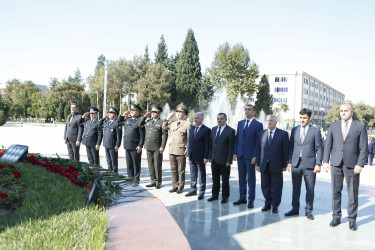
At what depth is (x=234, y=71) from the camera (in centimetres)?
4053

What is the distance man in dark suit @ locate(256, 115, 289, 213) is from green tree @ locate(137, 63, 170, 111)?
129ft

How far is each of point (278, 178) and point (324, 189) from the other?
2.78 m

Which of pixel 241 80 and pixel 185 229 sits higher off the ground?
pixel 241 80

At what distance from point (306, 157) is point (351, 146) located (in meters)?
0.67

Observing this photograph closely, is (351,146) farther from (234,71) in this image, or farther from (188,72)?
(188,72)

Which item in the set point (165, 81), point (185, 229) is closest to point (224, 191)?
point (185, 229)

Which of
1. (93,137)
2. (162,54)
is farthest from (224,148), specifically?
(162,54)

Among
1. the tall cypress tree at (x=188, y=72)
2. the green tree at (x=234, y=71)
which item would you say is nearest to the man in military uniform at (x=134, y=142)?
the green tree at (x=234, y=71)

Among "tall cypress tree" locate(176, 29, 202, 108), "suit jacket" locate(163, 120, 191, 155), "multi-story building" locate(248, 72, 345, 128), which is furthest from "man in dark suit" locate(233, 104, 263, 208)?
"multi-story building" locate(248, 72, 345, 128)

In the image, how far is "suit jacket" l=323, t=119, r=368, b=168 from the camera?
420 centimetres

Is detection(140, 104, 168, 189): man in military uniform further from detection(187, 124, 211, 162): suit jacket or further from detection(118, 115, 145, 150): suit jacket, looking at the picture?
detection(187, 124, 211, 162): suit jacket

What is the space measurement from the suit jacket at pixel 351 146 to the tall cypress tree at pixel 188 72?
139 feet

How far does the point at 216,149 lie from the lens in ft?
18.1

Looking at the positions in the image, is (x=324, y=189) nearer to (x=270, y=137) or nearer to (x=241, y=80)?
(x=270, y=137)
